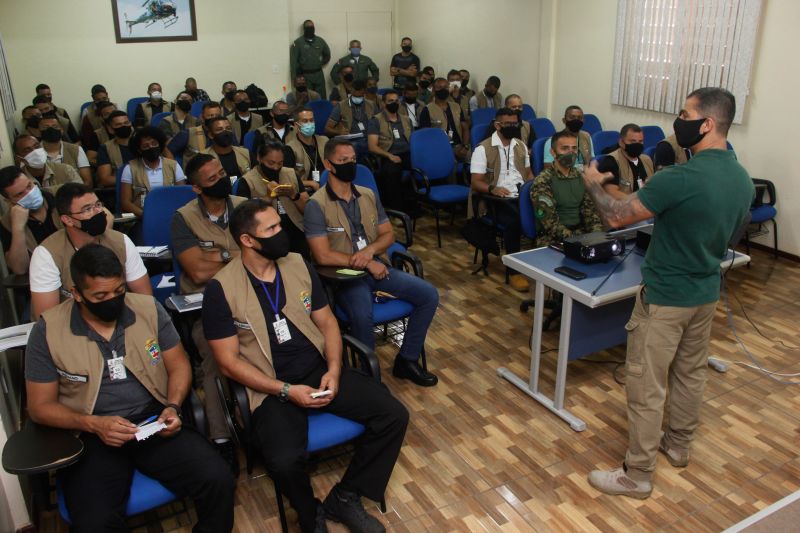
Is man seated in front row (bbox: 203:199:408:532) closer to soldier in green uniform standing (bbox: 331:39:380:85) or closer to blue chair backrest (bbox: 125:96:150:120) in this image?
blue chair backrest (bbox: 125:96:150:120)

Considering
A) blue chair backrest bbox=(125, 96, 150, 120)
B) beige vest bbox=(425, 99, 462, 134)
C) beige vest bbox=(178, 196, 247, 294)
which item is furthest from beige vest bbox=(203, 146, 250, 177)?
blue chair backrest bbox=(125, 96, 150, 120)

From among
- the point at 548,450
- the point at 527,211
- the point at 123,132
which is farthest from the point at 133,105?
the point at 548,450

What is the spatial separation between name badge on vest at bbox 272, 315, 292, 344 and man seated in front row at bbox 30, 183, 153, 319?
0.83 m

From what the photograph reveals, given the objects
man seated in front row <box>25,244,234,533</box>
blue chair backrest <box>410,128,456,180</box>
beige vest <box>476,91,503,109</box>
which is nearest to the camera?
man seated in front row <box>25,244,234,533</box>

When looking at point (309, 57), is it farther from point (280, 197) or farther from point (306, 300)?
point (306, 300)

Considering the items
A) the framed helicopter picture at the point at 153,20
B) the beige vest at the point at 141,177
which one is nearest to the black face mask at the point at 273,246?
the beige vest at the point at 141,177

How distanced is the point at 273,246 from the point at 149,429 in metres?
0.88

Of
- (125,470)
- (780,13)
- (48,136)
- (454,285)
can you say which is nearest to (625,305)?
(454,285)

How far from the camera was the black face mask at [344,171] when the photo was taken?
12.7 ft

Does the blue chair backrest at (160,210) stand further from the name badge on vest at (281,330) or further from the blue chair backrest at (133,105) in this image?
the blue chair backrest at (133,105)

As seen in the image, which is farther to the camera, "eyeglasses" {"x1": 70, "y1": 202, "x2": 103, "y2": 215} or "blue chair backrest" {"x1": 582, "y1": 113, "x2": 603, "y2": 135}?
"blue chair backrest" {"x1": 582, "y1": 113, "x2": 603, "y2": 135}

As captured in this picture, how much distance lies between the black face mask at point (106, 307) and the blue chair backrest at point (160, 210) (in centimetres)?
161

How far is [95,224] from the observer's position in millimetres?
3061

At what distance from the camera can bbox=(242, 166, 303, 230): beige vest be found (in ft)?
14.8
